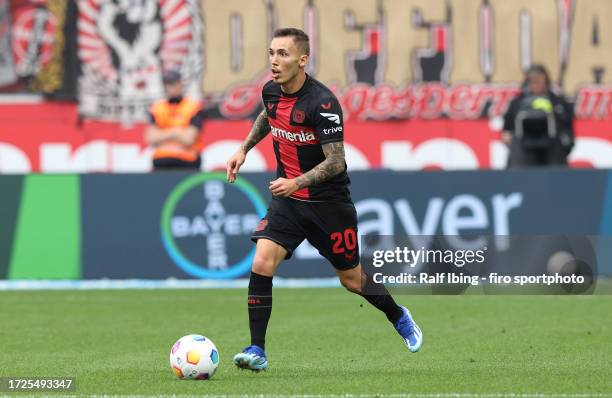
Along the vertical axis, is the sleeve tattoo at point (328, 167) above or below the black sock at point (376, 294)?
above

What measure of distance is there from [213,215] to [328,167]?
22.8 ft

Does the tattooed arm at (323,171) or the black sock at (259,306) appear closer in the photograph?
the tattooed arm at (323,171)

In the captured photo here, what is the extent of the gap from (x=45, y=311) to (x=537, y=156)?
6.76 metres

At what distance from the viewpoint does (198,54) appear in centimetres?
2369

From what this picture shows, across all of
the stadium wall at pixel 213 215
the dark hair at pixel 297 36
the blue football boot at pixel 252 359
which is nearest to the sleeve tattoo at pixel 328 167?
the dark hair at pixel 297 36

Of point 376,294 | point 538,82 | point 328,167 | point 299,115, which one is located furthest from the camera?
point 538,82

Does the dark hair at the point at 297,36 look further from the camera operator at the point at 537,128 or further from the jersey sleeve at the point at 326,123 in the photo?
the camera operator at the point at 537,128

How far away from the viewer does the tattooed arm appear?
27.8 feet

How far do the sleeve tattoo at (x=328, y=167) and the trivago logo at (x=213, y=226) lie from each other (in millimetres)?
6663

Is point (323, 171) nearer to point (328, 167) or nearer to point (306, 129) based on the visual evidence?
point (328, 167)

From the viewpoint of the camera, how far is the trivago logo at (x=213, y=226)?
15.4m

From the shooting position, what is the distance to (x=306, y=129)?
28.8ft

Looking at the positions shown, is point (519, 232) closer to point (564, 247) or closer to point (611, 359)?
point (564, 247)

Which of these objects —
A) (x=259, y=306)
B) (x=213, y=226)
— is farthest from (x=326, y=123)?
(x=213, y=226)
